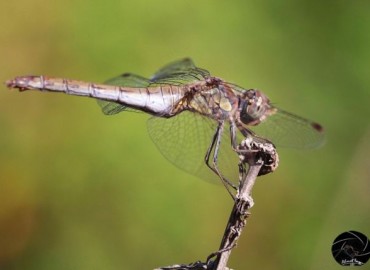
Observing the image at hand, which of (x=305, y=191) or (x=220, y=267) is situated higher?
(x=305, y=191)

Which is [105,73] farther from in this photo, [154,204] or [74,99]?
[154,204]

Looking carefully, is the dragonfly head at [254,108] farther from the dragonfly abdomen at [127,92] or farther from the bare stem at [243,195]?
the bare stem at [243,195]

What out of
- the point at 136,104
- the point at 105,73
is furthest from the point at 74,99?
the point at 136,104

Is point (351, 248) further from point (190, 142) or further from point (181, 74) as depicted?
point (181, 74)

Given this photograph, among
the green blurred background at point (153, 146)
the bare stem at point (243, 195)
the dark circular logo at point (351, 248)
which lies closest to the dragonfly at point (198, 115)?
the green blurred background at point (153, 146)

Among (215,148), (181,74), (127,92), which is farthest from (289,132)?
(127,92)

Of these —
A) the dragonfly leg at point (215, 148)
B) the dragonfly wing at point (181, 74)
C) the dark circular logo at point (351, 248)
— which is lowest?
the dark circular logo at point (351, 248)

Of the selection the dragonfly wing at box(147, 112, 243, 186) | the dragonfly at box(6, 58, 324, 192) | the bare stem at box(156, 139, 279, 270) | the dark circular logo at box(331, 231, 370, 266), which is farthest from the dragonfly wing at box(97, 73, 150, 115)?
the dark circular logo at box(331, 231, 370, 266)
